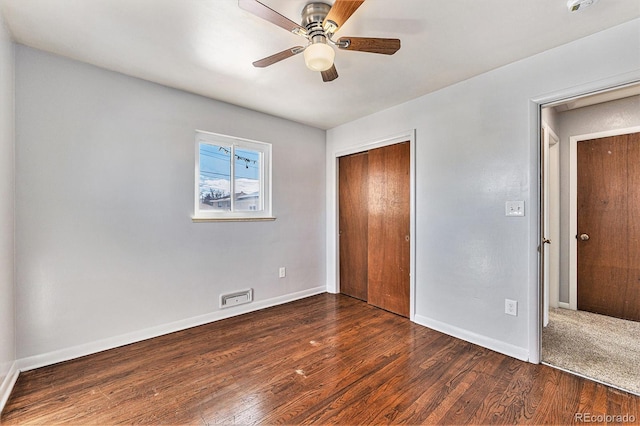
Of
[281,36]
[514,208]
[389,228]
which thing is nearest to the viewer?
[281,36]

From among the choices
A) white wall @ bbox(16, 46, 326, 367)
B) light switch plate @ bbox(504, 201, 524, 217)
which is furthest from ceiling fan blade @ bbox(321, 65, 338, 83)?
light switch plate @ bbox(504, 201, 524, 217)

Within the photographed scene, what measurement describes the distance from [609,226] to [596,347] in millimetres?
1413

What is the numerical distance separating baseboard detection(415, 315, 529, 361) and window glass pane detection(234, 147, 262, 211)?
2292mm

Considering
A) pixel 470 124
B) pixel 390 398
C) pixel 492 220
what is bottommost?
pixel 390 398

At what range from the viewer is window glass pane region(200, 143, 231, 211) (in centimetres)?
305

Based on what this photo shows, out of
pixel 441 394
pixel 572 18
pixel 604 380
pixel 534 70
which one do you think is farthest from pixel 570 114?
pixel 441 394

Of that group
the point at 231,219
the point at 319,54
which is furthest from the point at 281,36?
the point at 231,219

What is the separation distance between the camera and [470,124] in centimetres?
259

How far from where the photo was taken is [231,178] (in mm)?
3271

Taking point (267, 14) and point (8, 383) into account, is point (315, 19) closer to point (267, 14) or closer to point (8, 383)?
point (267, 14)

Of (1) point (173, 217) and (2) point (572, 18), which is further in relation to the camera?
(1) point (173, 217)

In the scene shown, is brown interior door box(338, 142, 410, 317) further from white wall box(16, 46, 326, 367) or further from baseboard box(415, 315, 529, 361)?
white wall box(16, 46, 326, 367)

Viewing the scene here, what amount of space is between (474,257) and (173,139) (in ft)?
10.1

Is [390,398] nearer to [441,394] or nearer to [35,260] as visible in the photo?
[441,394]
